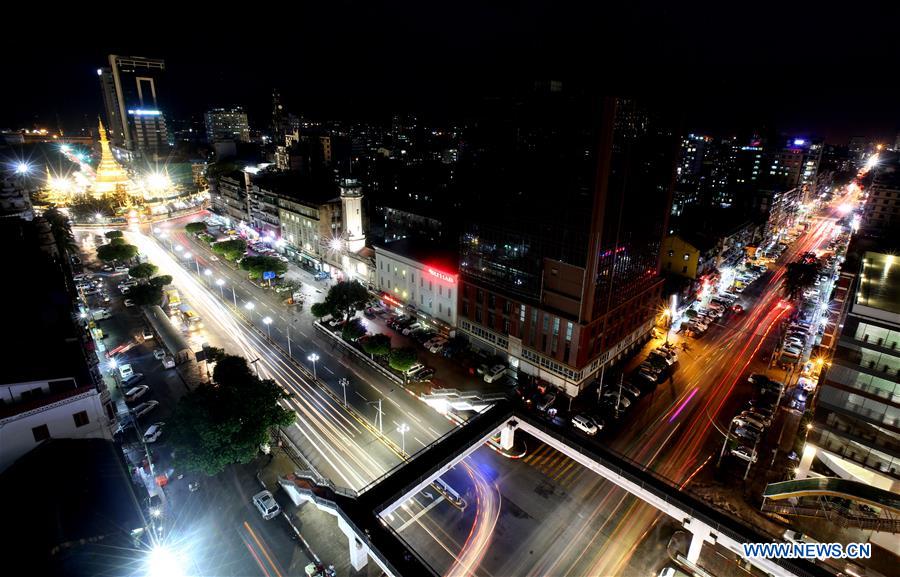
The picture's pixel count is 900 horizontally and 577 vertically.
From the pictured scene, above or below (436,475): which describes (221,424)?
above

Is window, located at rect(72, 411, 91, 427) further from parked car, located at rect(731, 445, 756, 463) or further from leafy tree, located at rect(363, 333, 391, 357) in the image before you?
parked car, located at rect(731, 445, 756, 463)

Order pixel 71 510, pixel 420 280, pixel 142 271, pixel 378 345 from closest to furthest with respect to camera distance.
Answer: pixel 71 510, pixel 378 345, pixel 420 280, pixel 142 271

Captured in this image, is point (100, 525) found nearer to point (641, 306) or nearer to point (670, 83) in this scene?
point (641, 306)

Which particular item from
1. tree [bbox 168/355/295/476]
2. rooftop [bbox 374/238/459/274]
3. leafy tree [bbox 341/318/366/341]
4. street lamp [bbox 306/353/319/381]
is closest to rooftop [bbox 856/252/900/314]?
rooftop [bbox 374/238/459/274]

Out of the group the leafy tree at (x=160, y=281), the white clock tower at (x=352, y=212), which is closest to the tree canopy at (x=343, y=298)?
the white clock tower at (x=352, y=212)

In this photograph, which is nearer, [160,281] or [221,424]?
[221,424]

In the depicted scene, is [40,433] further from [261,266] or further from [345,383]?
[261,266]

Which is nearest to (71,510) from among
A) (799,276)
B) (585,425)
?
(585,425)

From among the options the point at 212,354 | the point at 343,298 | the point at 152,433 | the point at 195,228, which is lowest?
the point at 152,433
